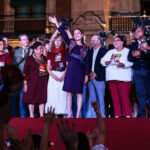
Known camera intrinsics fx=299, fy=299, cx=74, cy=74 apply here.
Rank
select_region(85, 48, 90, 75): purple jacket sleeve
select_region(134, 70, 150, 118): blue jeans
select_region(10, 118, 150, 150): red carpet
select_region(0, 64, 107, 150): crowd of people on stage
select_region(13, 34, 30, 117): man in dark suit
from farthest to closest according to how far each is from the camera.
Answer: select_region(13, 34, 30, 117): man in dark suit < select_region(85, 48, 90, 75): purple jacket sleeve < select_region(134, 70, 150, 118): blue jeans < select_region(10, 118, 150, 150): red carpet < select_region(0, 64, 107, 150): crowd of people on stage

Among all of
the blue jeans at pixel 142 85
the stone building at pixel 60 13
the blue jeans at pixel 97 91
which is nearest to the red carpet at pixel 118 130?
the blue jeans at pixel 142 85

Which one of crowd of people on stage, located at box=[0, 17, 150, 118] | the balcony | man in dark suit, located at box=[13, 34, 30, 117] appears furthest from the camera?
the balcony

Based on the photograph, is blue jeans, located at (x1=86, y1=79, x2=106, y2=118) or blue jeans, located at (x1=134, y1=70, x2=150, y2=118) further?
blue jeans, located at (x1=86, y1=79, x2=106, y2=118)

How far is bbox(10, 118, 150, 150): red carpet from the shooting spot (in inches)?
128

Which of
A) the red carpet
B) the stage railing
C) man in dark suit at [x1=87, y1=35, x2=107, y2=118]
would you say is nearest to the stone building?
the stage railing

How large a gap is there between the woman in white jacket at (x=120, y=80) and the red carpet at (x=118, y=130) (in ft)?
3.43

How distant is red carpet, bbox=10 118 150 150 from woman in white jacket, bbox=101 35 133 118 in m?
1.05

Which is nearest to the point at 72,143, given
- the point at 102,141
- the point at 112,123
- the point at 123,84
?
the point at 102,141

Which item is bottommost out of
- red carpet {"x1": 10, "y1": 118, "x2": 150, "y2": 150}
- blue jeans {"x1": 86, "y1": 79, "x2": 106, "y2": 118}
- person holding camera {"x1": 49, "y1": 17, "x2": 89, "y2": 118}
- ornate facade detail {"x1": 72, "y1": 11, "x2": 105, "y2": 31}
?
A: red carpet {"x1": 10, "y1": 118, "x2": 150, "y2": 150}

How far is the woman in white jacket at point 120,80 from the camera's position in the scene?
4996 millimetres

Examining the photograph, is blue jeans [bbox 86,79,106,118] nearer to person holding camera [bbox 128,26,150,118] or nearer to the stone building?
person holding camera [bbox 128,26,150,118]

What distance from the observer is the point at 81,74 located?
520cm

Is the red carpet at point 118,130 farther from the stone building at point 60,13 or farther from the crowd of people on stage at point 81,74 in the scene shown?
the stone building at point 60,13

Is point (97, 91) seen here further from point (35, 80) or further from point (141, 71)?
point (35, 80)
